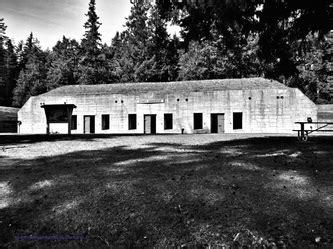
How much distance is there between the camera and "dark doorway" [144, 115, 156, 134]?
2862 cm

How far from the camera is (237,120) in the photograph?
27.6 m

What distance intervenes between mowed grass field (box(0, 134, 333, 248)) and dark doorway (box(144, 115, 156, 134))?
20925mm

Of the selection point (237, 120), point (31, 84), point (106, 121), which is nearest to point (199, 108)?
point (237, 120)

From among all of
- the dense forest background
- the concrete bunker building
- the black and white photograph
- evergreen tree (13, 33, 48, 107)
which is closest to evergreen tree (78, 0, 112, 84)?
the dense forest background

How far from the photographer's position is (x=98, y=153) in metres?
9.62

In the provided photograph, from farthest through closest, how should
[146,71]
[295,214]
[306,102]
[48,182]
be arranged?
1. [146,71]
2. [306,102]
3. [48,182]
4. [295,214]

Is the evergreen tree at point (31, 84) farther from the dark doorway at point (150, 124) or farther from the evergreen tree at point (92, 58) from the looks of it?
the dark doorway at point (150, 124)

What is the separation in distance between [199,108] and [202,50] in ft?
41.9

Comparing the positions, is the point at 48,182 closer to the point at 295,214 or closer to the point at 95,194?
the point at 95,194

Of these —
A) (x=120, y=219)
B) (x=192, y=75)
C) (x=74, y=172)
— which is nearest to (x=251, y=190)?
(x=120, y=219)

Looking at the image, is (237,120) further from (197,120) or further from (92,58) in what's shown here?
(92,58)

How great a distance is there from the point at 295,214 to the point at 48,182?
4720 mm

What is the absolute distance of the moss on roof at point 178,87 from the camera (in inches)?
1108

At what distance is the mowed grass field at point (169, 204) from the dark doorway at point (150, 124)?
2093 cm
